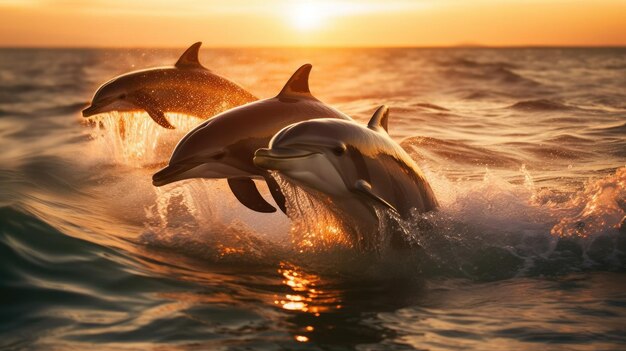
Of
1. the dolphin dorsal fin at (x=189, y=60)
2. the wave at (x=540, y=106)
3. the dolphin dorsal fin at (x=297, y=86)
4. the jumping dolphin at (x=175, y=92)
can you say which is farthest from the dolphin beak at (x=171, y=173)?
the wave at (x=540, y=106)

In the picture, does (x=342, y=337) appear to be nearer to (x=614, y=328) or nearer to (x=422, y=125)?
(x=614, y=328)

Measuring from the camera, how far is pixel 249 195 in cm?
934

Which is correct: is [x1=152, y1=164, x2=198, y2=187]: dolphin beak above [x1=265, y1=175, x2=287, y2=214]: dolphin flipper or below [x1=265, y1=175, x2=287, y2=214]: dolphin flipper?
above

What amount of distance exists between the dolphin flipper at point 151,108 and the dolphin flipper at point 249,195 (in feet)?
11.3

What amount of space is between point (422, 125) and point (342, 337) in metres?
13.2

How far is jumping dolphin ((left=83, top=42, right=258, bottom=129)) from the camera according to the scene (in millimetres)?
12039

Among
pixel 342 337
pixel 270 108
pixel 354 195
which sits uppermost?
pixel 270 108

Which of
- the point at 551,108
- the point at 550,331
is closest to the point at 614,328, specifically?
the point at 550,331

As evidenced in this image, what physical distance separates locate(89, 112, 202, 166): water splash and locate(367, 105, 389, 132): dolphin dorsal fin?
482 cm

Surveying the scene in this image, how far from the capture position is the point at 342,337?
606 centimetres

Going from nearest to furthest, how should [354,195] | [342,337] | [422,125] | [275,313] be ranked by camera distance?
[342,337] < [275,313] < [354,195] < [422,125]

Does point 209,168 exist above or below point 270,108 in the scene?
below

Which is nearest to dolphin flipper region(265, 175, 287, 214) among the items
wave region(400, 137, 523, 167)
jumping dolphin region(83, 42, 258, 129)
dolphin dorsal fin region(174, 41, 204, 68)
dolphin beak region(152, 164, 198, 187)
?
dolphin beak region(152, 164, 198, 187)

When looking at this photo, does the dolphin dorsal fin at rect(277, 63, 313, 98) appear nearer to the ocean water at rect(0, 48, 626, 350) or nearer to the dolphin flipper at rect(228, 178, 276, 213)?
the dolphin flipper at rect(228, 178, 276, 213)
